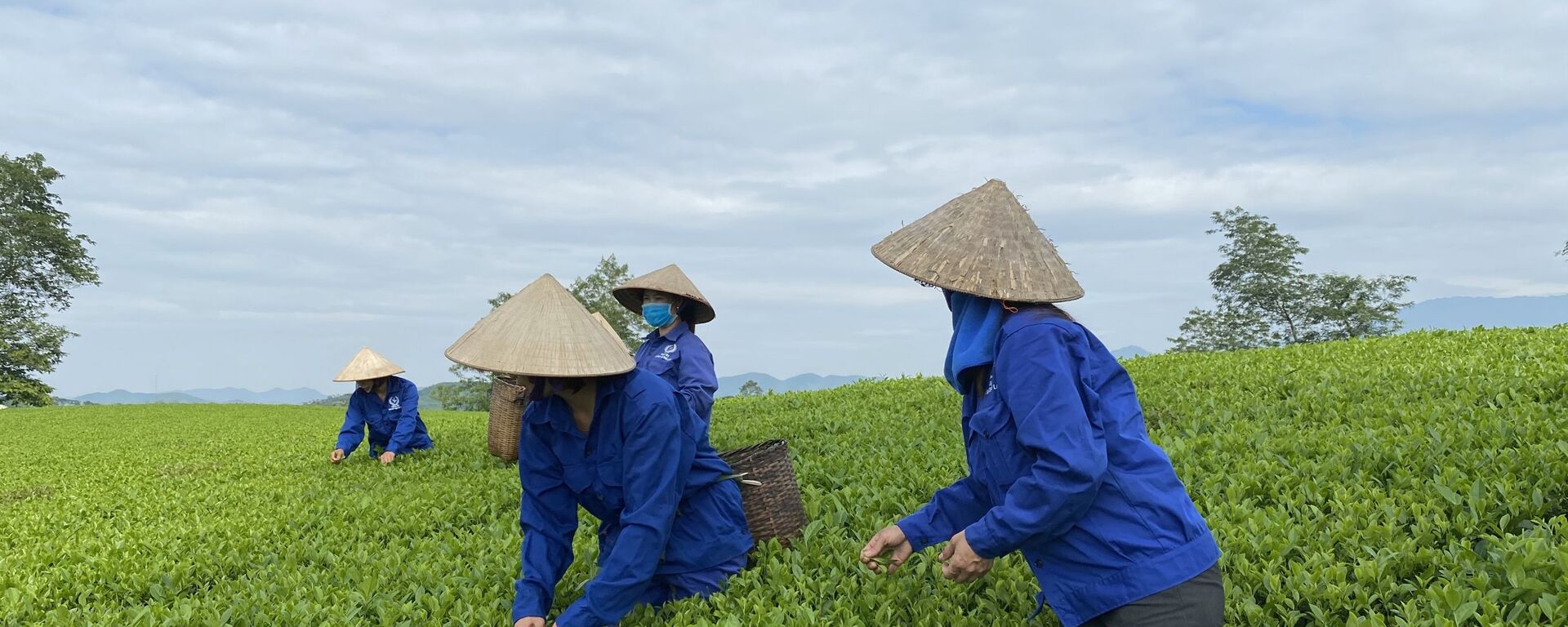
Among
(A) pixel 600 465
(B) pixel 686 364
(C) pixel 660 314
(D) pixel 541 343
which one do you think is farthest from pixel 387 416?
(D) pixel 541 343

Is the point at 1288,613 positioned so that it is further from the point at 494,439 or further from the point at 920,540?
the point at 494,439

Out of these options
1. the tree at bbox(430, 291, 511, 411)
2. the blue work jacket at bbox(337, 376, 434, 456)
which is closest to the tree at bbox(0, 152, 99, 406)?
the tree at bbox(430, 291, 511, 411)

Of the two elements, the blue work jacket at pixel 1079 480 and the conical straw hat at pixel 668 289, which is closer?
the blue work jacket at pixel 1079 480

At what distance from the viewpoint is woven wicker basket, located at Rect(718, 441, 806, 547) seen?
4453mm

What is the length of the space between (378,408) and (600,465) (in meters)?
7.45

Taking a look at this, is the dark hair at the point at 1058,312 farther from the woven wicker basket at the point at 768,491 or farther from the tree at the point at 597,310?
the tree at the point at 597,310

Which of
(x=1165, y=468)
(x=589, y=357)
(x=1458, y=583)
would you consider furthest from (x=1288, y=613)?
(x=589, y=357)

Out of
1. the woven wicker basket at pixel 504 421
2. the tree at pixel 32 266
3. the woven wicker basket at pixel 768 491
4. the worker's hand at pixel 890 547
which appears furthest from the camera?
the tree at pixel 32 266

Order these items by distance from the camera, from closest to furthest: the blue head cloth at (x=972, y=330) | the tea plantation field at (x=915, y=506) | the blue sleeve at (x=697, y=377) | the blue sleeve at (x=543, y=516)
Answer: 1. the blue head cloth at (x=972, y=330)
2. the blue sleeve at (x=543, y=516)
3. the tea plantation field at (x=915, y=506)
4. the blue sleeve at (x=697, y=377)

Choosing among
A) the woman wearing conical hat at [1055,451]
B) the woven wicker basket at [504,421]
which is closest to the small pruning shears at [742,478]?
the woman wearing conical hat at [1055,451]

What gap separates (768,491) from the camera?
15.2 ft

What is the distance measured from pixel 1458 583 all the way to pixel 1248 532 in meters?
0.89

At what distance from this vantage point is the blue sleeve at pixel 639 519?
3.40 metres

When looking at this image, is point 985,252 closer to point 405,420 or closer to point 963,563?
point 963,563
